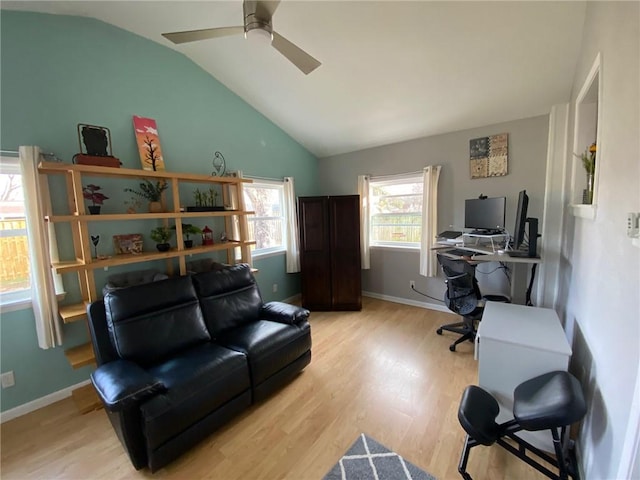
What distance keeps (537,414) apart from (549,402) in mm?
88

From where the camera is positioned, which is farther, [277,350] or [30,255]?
[277,350]

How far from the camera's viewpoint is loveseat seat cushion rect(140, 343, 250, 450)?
1470 millimetres

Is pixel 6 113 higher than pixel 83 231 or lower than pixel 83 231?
higher

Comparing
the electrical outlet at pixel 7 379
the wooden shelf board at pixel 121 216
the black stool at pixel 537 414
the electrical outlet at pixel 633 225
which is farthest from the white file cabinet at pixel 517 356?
the electrical outlet at pixel 7 379

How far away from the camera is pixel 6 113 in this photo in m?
1.88

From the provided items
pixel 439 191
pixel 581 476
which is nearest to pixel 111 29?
pixel 439 191

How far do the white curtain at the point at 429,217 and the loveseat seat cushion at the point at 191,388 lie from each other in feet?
8.74

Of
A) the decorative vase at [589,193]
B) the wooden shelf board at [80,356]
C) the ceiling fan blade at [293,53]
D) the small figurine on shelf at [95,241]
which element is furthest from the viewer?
the small figurine on shelf at [95,241]

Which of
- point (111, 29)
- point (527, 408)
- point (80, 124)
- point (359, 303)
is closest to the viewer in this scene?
point (527, 408)

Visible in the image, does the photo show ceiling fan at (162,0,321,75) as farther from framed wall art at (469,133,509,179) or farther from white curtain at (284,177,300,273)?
framed wall art at (469,133,509,179)

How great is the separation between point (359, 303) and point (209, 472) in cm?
261

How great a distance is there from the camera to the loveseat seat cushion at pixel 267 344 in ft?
6.49

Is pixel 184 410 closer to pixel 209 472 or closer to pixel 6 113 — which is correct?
pixel 209 472

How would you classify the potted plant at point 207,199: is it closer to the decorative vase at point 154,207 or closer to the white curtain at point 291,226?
the decorative vase at point 154,207
